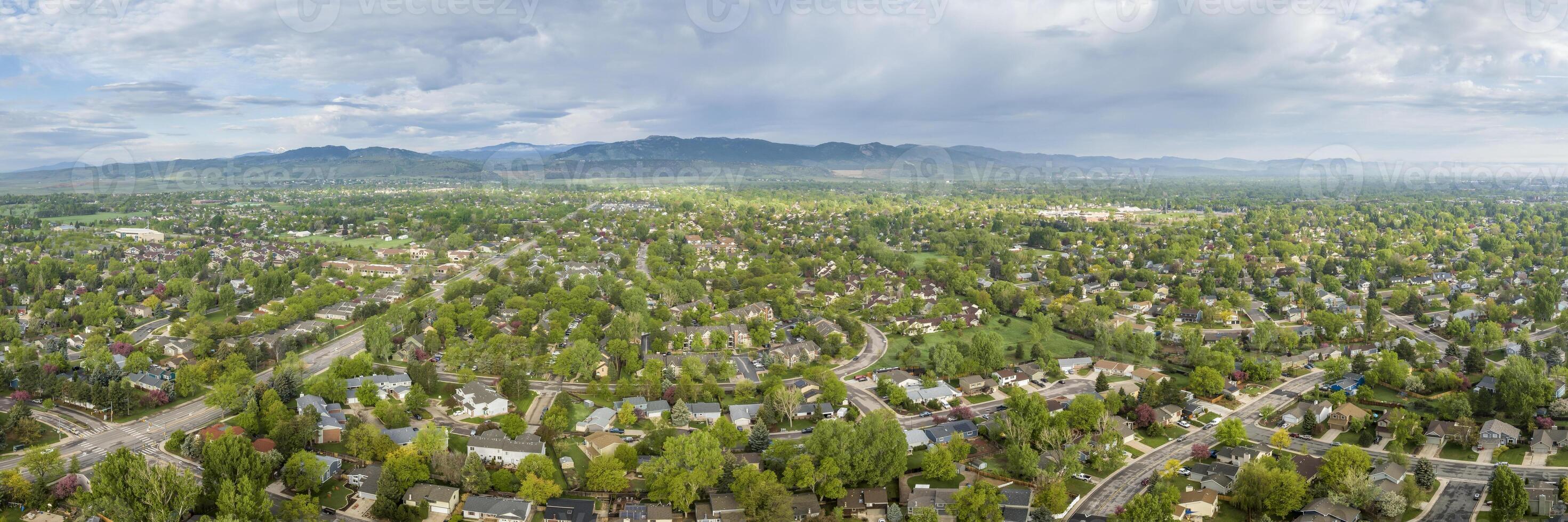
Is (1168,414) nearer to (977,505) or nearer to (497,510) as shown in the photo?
(977,505)

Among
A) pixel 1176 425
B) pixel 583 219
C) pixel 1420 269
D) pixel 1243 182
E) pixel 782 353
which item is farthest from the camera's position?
pixel 1243 182

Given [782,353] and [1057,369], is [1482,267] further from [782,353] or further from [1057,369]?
[782,353]

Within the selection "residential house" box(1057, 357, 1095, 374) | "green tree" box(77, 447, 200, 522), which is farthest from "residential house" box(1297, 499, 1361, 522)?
"green tree" box(77, 447, 200, 522)

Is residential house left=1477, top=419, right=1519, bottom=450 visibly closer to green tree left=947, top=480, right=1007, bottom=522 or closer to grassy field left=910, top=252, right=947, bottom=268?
green tree left=947, top=480, right=1007, bottom=522

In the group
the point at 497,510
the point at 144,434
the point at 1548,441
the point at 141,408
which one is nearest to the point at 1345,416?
the point at 1548,441

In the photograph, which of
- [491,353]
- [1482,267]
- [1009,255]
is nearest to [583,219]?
[1009,255]

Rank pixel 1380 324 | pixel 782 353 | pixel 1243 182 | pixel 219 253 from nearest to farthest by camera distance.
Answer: pixel 782 353 → pixel 1380 324 → pixel 219 253 → pixel 1243 182
